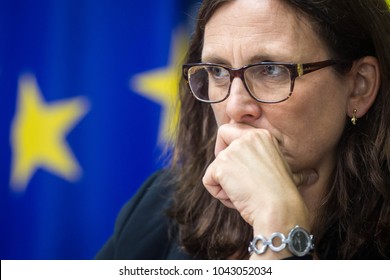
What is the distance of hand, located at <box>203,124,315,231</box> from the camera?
1.48m

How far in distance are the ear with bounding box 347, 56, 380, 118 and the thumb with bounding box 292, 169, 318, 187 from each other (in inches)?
7.6

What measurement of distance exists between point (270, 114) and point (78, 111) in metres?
1.49

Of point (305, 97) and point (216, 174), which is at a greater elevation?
point (305, 97)

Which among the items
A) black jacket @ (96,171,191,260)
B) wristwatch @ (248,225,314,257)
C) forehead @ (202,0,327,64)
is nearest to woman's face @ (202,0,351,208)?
forehead @ (202,0,327,64)

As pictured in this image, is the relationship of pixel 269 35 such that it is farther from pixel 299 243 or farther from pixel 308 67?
pixel 299 243

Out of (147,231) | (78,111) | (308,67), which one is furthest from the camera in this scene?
(78,111)

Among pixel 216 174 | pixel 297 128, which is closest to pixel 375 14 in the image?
pixel 297 128

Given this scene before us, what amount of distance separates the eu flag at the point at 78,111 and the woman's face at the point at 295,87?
1164 mm

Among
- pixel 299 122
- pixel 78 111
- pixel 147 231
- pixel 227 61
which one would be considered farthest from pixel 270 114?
pixel 78 111

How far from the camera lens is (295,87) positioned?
1597 mm

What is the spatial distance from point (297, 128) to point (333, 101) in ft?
0.42

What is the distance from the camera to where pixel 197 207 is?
6.52 ft
